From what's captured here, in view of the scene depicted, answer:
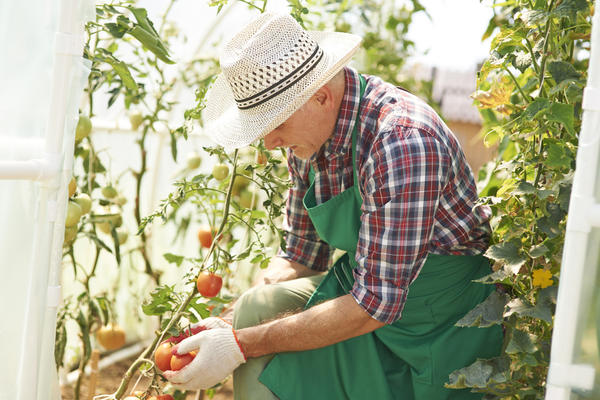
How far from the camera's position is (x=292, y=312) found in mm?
1600

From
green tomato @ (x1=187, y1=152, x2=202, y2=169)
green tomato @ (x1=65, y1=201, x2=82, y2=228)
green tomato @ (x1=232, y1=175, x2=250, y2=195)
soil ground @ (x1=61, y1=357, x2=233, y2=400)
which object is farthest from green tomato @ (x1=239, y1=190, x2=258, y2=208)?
green tomato @ (x1=65, y1=201, x2=82, y2=228)

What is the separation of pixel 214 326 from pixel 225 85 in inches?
23.0

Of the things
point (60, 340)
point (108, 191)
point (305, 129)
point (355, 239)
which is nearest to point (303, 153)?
point (305, 129)

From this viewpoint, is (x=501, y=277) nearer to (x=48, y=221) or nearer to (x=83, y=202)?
(x=48, y=221)

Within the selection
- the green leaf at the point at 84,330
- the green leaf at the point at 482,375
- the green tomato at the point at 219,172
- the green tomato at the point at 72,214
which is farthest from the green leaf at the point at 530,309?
the green leaf at the point at 84,330

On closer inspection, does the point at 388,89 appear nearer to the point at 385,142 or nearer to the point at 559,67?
the point at 385,142

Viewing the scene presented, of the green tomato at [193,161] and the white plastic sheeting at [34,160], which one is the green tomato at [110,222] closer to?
the green tomato at [193,161]

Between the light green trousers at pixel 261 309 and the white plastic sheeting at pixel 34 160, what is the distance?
45cm

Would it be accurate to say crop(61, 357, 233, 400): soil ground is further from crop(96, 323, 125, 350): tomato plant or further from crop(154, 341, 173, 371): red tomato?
crop(154, 341, 173, 371): red tomato

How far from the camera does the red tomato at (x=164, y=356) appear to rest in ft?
4.81

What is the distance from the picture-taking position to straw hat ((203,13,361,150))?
141 cm

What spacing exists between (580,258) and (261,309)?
2.66ft

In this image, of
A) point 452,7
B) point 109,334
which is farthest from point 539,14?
point 109,334

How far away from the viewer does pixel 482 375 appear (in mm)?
1288
